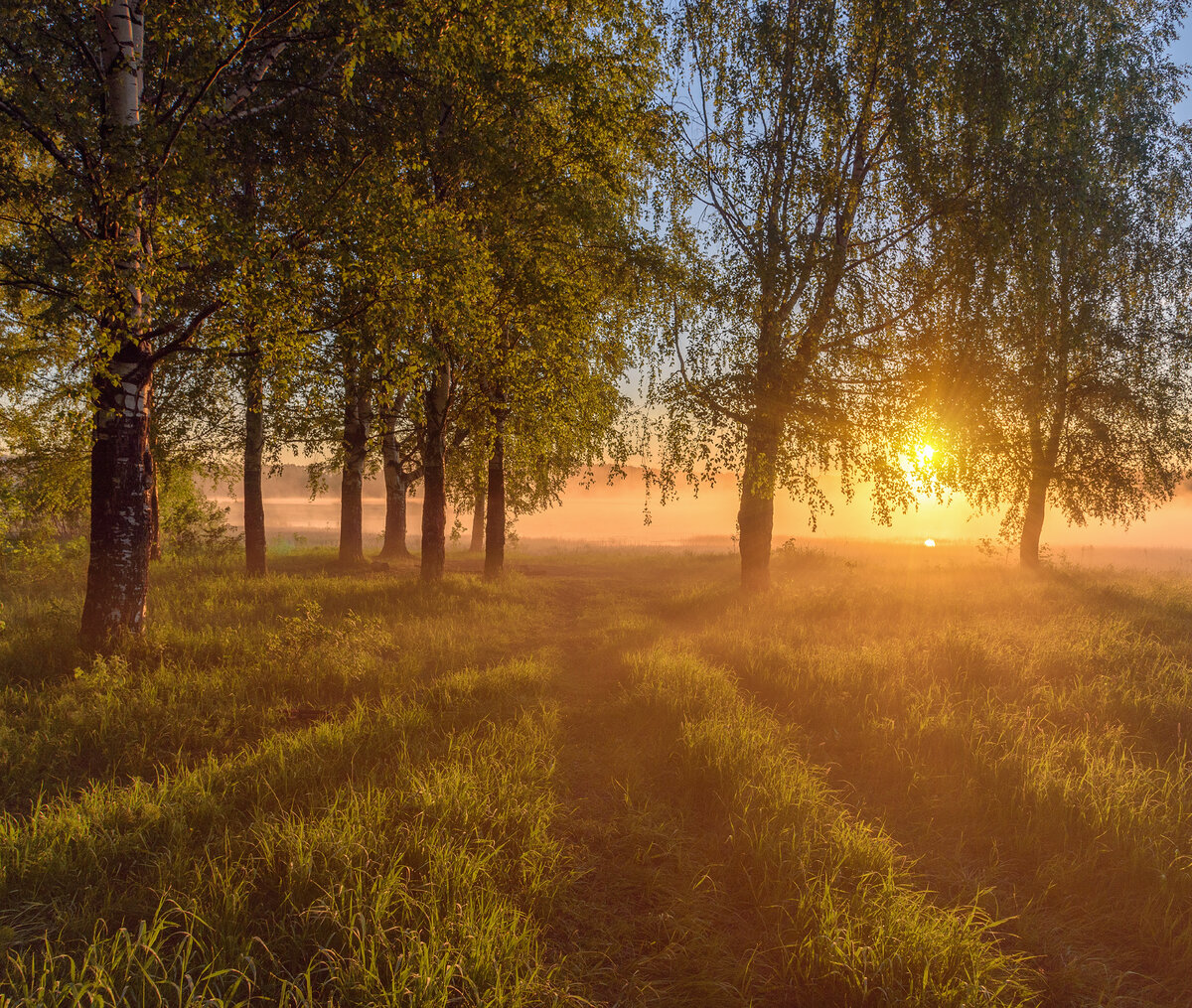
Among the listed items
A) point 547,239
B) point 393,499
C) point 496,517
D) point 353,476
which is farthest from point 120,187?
point 393,499

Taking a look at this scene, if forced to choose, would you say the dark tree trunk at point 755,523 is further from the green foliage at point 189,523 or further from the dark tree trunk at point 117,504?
the green foliage at point 189,523

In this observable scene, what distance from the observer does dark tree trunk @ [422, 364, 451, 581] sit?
13.4 m

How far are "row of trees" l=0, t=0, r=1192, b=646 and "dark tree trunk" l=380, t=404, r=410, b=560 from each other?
86.5 inches

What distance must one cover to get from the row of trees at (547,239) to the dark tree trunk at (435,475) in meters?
0.08

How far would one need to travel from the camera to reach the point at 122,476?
7.61 m

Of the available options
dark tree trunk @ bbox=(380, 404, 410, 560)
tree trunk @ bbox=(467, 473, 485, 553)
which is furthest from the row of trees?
tree trunk @ bbox=(467, 473, 485, 553)

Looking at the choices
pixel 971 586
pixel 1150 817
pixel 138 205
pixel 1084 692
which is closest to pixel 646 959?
pixel 1150 817

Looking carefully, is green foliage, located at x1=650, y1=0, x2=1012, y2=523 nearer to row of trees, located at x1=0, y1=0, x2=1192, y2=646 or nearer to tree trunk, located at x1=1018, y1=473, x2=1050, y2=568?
row of trees, located at x1=0, y1=0, x2=1192, y2=646

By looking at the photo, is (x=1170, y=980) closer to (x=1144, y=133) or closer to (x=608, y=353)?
(x=608, y=353)

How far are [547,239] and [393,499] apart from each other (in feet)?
33.4

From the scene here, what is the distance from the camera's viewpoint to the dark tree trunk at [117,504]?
7574 mm

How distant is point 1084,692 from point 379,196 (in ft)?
35.2

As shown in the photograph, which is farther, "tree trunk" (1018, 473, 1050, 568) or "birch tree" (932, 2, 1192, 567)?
"tree trunk" (1018, 473, 1050, 568)

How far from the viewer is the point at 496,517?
1573cm
